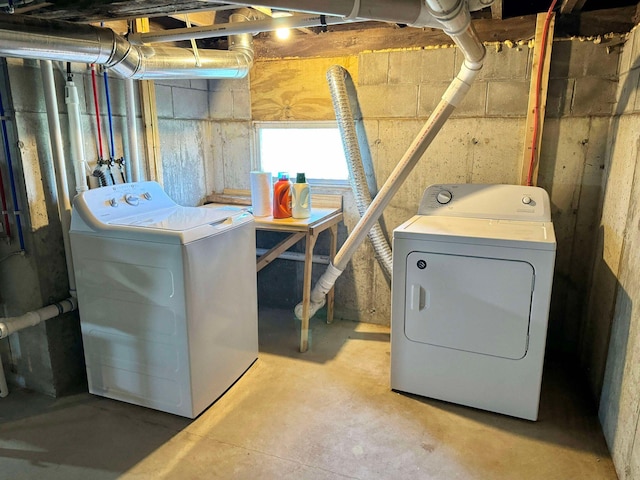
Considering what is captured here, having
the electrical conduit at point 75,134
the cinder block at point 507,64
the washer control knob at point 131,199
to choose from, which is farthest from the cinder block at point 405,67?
the electrical conduit at point 75,134

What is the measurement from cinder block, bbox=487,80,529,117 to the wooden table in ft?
3.89

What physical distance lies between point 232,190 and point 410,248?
1.76 meters

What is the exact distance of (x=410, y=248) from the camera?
2.21m

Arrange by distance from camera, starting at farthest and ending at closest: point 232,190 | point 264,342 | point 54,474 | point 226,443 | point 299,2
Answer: point 232,190 < point 264,342 < point 226,443 < point 54,474 < point 299,2

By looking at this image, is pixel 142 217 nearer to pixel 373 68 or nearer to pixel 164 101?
pixel 164 101

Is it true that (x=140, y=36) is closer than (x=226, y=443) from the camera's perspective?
No

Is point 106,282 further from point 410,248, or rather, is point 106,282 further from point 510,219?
point 510,219

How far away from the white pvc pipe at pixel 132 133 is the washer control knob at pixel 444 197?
179 cm

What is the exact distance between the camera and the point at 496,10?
8.13 feet

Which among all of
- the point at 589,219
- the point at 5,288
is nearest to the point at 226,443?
the point at 5,288

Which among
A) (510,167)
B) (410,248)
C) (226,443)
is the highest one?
(510,167)

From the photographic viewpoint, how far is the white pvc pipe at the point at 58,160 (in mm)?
2129

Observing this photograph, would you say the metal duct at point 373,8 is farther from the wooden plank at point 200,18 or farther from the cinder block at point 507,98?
the wooden plank at point 200,18

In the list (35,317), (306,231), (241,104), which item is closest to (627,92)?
(306,231)
